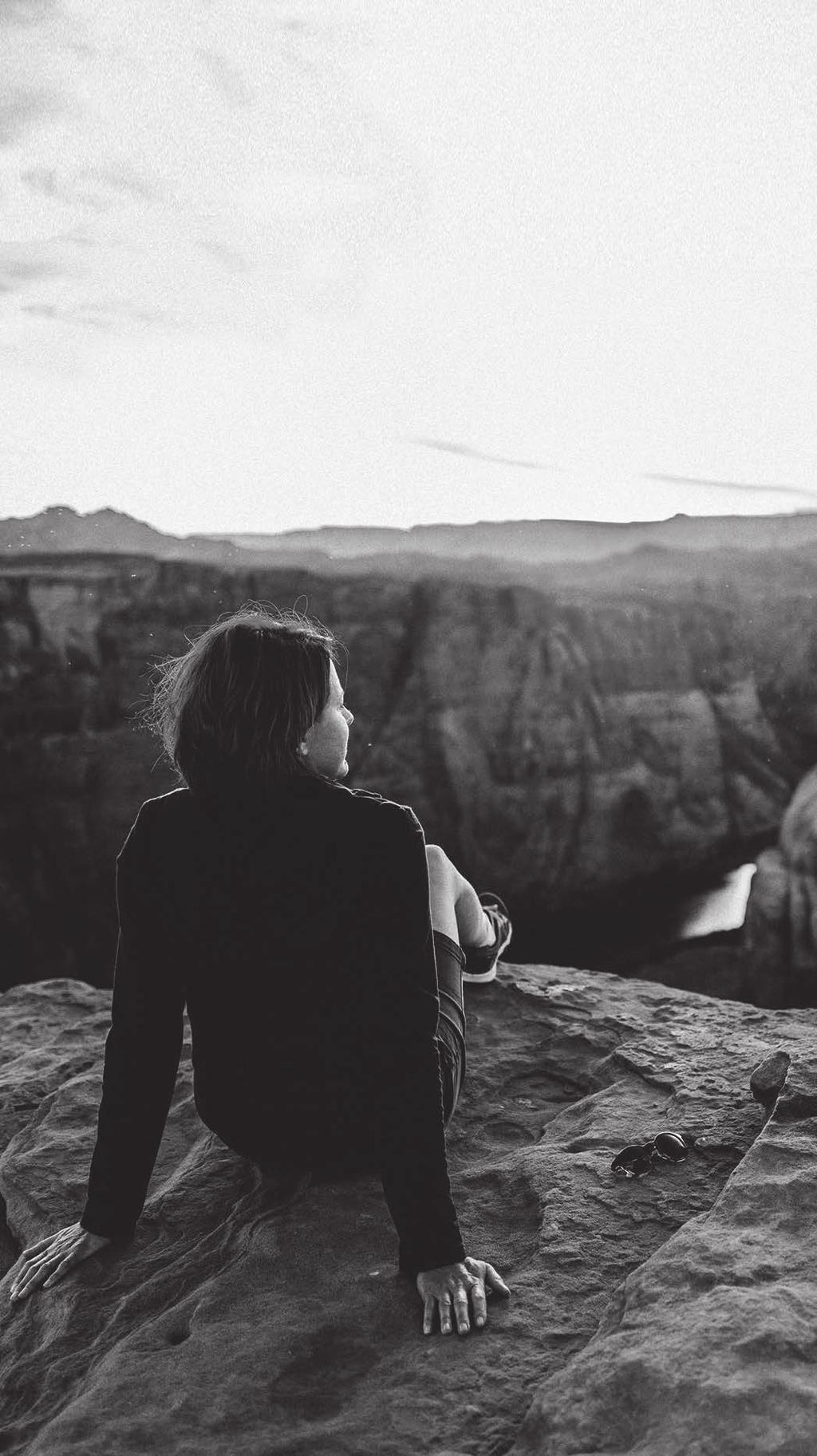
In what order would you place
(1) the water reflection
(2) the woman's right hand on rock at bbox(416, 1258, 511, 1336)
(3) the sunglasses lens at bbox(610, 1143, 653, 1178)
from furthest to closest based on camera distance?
(1) the water reflection < (3) the sunglasses lens at bbox(610, 1143, 653, 1178) < (2) the woman's right hand on rock at bbox(416, 1258, 511, 1336)

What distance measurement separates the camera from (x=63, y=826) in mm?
25109

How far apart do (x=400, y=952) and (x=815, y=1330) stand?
3.00 ft

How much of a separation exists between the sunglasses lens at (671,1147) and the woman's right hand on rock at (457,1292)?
615mm

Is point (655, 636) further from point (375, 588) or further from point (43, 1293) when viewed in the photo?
point (43, 1293)

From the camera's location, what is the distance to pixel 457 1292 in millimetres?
1765

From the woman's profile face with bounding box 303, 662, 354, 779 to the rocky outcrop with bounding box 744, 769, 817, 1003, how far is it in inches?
579

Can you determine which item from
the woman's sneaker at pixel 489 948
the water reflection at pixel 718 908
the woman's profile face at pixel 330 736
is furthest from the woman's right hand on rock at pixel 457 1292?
the water reflection at pixel 718 908

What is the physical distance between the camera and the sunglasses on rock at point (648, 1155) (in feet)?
7.37

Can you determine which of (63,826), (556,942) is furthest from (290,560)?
(556,942)

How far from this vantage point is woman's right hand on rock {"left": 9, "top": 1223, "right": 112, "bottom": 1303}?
6.91 ft

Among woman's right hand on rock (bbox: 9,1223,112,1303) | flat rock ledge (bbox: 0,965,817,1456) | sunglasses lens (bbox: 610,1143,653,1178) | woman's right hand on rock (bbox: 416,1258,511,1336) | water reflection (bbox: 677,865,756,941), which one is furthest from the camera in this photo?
water reflection (bbox: 677,865,756,941)

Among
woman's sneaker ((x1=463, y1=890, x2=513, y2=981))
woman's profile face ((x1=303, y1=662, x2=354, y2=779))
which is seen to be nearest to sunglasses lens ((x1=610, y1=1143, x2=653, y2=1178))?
woman's sneaker ((x1=463, y1=890, x2=513, y2=981))

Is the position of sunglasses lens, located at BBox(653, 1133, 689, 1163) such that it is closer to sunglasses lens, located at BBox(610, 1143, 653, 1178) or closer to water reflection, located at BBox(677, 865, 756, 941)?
sunglasses lens, located at BBox(610, 1143, 653, 1178)

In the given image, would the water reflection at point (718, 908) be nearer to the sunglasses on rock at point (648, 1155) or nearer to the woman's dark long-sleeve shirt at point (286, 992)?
the sunglasses on rock at point (648, 1155)
